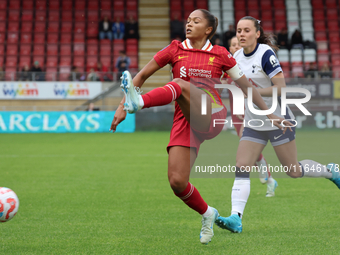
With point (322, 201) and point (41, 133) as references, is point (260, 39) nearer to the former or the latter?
point (322, 201)

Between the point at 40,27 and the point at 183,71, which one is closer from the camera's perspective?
the point at 183,71

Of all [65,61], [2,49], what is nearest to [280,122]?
[65,61]

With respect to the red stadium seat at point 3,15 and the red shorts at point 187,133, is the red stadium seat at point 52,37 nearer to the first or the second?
the red stadium seat at point 3,15

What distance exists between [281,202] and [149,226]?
185cm

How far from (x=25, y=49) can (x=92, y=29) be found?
3.26 m

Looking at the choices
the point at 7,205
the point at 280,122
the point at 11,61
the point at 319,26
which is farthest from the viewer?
the point at 319,26

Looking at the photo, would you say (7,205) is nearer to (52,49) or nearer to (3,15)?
(52,49)

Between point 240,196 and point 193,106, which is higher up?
point 193,106

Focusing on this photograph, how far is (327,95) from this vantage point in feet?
52.2

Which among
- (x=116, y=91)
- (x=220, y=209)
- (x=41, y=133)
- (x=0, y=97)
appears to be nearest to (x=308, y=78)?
(x=116, y=91)

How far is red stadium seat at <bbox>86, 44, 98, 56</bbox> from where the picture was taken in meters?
20.0

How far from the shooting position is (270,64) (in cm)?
391

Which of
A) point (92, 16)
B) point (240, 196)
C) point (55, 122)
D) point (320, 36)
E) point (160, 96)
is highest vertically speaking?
point (92, 16)

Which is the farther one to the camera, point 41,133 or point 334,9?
point 334,9
